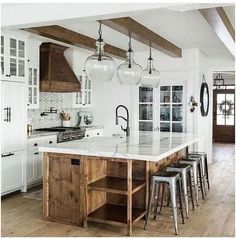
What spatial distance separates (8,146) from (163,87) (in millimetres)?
3754

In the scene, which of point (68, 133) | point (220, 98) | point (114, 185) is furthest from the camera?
point (220, 98)

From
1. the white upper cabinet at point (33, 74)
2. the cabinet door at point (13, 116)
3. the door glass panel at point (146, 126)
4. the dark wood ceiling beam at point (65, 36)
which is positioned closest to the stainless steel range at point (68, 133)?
the white upper cabinet at point (33, 74)

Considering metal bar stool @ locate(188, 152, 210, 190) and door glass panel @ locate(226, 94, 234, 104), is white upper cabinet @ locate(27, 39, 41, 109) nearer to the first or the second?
metal bar stool @ locate(188, 152, 210, 190)

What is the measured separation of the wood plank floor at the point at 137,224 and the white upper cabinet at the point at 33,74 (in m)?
1.67

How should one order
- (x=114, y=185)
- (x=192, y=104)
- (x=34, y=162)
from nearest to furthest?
(x=114, y=185)
(x=34, y=162)
(x=192, y=104)

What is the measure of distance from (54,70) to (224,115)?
27.7 ft

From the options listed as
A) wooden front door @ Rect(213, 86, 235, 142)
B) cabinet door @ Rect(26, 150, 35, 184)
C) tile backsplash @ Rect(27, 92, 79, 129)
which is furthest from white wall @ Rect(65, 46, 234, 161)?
wooden front door @ Rect(213, 86, 235, 142)

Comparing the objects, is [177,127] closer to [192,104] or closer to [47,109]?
[192,104]

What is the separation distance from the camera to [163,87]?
24.4 ft

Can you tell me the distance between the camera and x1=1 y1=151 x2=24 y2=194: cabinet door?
488 cm

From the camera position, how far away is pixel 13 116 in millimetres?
5062

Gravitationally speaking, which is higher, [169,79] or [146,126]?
[169,79]

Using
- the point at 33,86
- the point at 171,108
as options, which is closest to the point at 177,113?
the point at 171,108

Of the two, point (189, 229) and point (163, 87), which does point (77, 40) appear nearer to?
point (163, 87)
